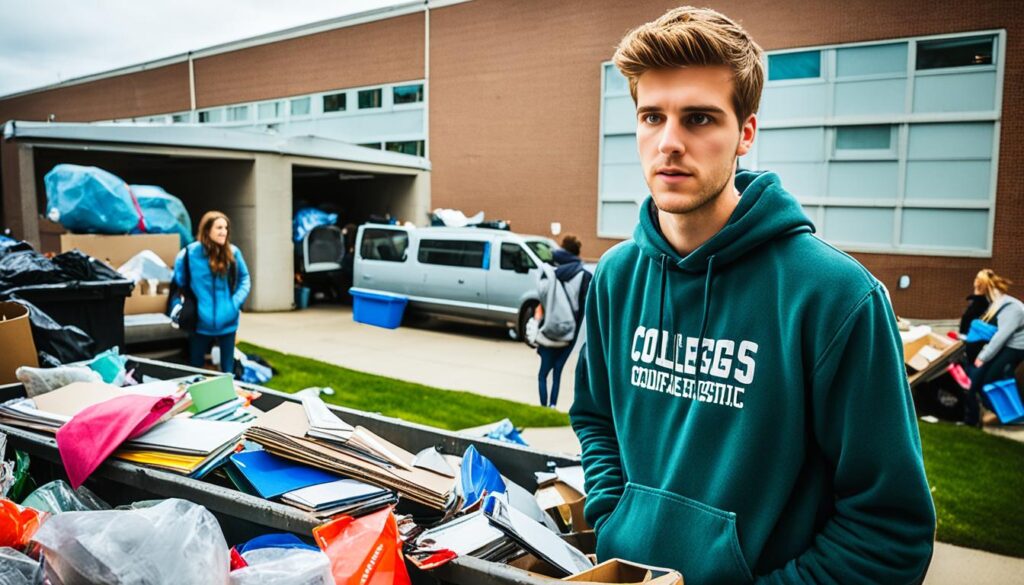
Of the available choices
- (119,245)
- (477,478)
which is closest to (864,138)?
(119,245)

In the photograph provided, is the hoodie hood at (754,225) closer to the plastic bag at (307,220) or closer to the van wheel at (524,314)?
the van wheel at (524,314)

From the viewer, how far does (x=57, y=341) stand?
13.8 ft

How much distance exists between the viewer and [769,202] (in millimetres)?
1468

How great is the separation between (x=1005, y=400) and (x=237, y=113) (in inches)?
1126

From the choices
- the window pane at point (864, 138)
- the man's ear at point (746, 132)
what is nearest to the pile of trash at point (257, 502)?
the man's ear at point (746, 132)

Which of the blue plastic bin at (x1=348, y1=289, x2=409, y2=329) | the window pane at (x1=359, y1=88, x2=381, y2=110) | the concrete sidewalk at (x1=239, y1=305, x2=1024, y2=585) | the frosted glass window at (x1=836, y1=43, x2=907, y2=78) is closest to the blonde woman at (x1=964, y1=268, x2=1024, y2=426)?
the concrete sidewalk at (x1=239, y1=305, x2=1024, y2=585)

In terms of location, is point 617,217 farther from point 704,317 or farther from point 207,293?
point 704,317

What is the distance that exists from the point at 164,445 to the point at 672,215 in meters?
2.06

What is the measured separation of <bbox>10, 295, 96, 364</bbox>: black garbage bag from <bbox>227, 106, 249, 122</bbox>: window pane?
26603 mm

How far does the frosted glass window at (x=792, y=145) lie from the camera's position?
53.3ft

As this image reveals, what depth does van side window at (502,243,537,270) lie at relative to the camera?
11992 millimetres

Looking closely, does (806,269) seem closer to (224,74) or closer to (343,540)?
(343,540)

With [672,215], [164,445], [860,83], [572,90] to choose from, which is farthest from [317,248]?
[672,215]

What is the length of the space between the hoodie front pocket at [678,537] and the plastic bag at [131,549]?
3.54 feet
